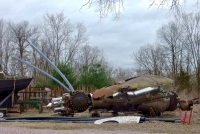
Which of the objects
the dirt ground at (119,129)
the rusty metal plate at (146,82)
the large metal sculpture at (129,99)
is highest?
the rusty metal plate at (146,82)

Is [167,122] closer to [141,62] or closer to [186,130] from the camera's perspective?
[186,130]

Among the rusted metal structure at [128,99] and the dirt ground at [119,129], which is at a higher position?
the rusted metal structure at [128,99]

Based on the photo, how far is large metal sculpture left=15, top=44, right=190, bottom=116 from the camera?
1678cm

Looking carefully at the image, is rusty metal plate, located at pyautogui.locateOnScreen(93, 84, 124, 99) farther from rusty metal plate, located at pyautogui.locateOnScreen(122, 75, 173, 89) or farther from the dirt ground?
the dirt ground

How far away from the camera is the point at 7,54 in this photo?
4753 cm

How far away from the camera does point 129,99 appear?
1681 centimetres

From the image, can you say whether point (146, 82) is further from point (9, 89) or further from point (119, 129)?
point (9, 89)

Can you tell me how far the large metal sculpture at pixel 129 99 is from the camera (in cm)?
1678

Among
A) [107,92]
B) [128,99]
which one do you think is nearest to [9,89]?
[107,92]

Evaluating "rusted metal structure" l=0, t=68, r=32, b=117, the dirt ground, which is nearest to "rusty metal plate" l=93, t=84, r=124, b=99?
the dirt ground

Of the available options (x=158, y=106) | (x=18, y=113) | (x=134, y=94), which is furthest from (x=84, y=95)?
(x=18, y=113)

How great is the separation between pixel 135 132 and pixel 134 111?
5860mm

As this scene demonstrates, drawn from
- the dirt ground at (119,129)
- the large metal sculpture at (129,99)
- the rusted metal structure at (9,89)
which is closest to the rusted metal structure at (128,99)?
the large metal sculpture at (129,99)

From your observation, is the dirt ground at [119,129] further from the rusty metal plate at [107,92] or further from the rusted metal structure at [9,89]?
the rusted metal structure at [9,89]
